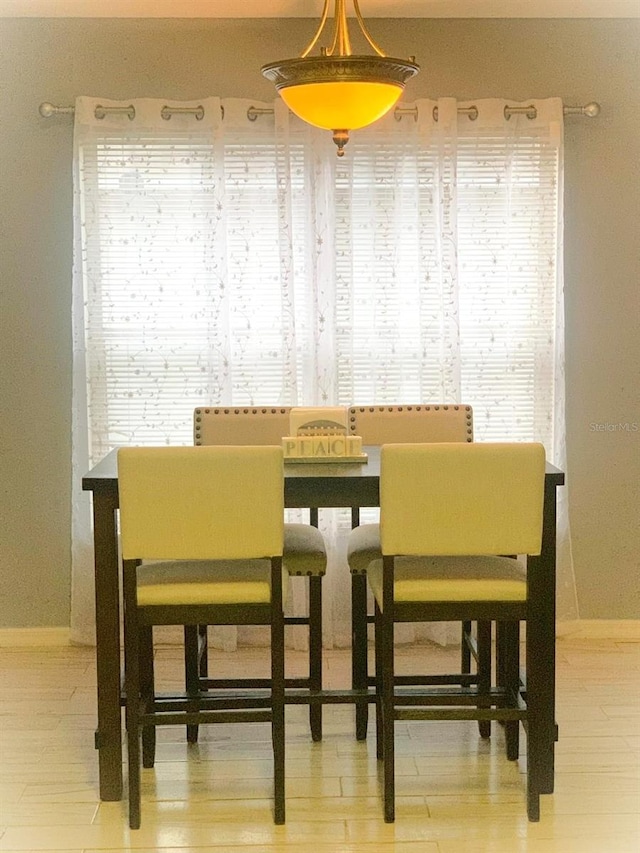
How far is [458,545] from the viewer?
297 cm

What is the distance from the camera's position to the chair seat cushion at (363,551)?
3.51 meters

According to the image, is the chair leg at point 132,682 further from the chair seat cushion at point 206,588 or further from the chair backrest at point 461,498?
the chair backrest at point 461,498

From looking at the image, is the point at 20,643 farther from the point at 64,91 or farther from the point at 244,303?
the point at 64,91

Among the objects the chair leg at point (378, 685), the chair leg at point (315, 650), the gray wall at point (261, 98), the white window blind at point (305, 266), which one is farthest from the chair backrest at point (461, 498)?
the gray wall at point (261, 98)

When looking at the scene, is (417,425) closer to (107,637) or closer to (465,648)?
(465,648)

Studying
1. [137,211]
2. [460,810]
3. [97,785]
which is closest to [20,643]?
[97,785]

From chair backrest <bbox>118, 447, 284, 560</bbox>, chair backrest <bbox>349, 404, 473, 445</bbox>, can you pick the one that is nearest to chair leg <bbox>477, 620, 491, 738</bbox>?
chair backrest <bbox>349, 404, 473, 445</bbox>

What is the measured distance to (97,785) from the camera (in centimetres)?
328

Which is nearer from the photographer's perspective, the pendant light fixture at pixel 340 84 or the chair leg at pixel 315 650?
the pendant light fixture at pixel 340 84

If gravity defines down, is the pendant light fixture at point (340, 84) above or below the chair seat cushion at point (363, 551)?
above

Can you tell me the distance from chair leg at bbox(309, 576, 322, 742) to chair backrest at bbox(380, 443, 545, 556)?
65 centimetres

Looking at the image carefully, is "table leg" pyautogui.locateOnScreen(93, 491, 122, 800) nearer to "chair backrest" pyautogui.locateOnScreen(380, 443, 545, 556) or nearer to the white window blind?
"chair backrest" pyautogui.locateOnScreen(380, 443, 545, 556)

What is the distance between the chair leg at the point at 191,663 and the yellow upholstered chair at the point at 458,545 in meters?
0.68

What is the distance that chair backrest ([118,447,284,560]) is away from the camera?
2.90 m
